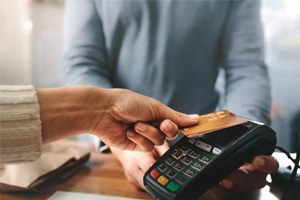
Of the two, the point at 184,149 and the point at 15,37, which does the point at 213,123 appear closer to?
the point at 184,149

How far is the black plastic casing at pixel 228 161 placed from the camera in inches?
10.9

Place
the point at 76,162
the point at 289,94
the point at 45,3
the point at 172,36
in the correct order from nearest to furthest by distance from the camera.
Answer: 1. the point at 76,162
2. the point at 172,36
3. the point at 289,94
4. the point at 45,3

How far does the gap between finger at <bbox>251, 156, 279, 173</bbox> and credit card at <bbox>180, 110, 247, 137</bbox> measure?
4cm

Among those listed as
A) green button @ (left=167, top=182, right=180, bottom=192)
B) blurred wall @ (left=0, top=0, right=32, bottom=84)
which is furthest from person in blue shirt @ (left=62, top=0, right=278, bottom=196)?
blurred wall @ (left=0, top=0, right=32, bottom=84)

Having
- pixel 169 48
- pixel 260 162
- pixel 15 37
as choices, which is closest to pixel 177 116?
pixel 260 162

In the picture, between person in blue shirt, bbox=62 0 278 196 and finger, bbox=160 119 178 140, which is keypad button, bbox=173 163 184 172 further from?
person in blue shirt, bbox=62 0 278 196

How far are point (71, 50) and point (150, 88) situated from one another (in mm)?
152

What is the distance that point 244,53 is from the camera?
1.77ft

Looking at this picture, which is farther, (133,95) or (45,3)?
(45,3)

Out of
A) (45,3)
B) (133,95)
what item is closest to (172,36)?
(133,95)

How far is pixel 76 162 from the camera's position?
17.3 inches

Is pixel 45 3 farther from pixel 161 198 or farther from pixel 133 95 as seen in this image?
pixel 161 198

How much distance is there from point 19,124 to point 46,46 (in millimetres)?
985

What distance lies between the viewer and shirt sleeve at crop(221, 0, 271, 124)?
0.51 metres
